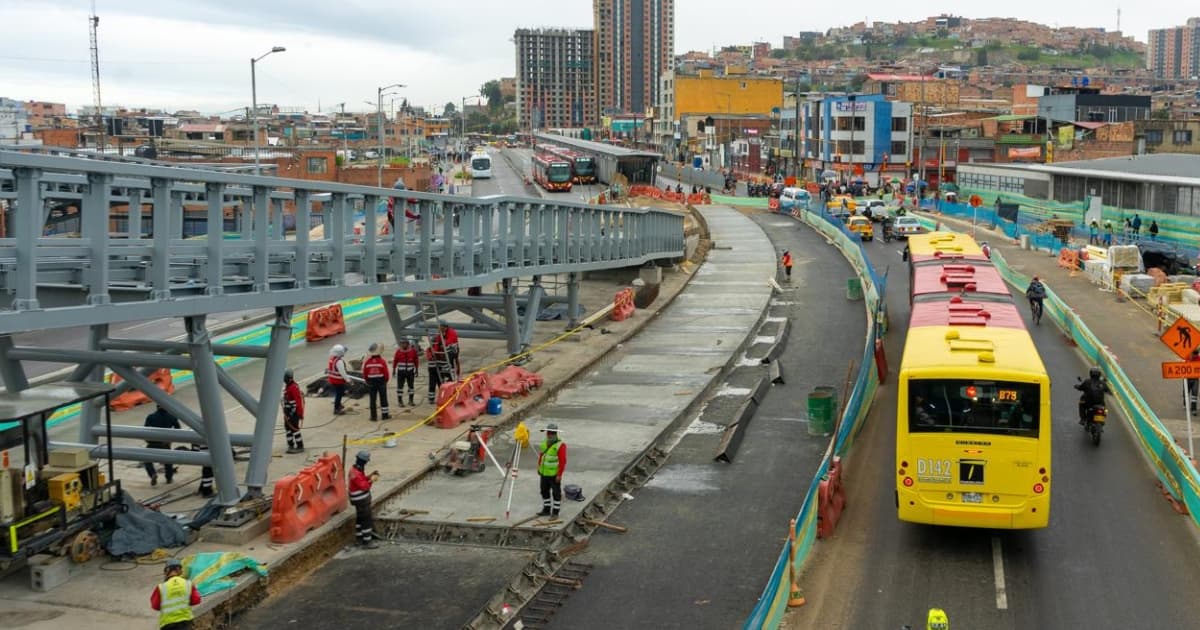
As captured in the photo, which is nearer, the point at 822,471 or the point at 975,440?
the point at 975,440

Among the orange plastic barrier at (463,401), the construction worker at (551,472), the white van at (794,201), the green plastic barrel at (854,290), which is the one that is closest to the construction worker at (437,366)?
the orange plastic barrier at (463,401)

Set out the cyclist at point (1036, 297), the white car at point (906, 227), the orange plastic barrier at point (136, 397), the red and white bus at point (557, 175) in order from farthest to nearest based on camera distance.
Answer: the red and white bus at point (557, 175)
the white car at point (906, 227)
the cyclist at point (1036, 297)
the orange plastic barrier at point (136, 397)

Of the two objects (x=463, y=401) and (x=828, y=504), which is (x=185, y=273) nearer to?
(x=463, y=401)

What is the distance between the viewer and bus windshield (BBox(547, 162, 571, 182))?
99694 millimetres

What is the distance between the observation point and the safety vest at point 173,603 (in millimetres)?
12422

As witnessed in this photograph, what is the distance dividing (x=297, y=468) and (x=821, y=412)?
1003 cm

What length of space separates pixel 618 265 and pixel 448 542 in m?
24.6

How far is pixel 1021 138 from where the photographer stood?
11481 centimetres

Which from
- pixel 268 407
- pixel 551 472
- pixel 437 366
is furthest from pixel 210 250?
pixel 437 366

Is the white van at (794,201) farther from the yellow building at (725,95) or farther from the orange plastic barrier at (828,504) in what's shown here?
the yellow building at (725,95)

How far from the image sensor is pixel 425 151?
178500mm

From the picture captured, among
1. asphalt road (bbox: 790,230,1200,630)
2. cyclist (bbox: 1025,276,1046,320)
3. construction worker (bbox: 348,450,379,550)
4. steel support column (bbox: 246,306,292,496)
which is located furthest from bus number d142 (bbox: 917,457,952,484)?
cyclist (bbox: 1025,276,1046,320)

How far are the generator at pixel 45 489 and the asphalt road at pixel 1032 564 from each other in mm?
9445

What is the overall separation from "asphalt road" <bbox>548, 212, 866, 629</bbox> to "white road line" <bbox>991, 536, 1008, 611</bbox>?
295 centimetres
